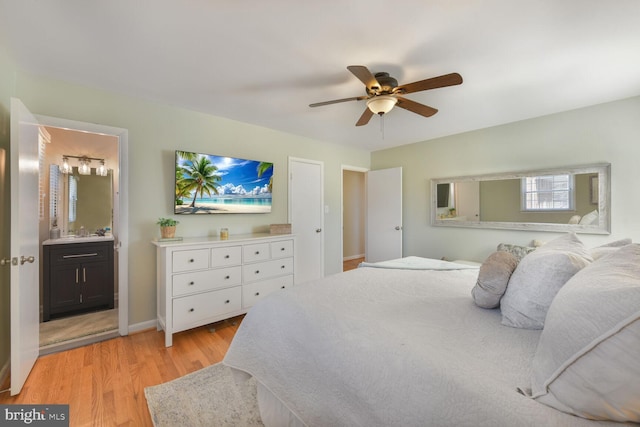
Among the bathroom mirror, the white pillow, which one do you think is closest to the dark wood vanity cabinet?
the bathroom mirror

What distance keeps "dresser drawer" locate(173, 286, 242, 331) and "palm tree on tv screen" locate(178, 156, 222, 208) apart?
1024 millimetres

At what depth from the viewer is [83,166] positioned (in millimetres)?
3664

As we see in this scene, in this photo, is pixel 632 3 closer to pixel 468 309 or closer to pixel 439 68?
pixel 439 68

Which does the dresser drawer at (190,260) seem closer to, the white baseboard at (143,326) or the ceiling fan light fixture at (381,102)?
the white baseboard at (143,326)

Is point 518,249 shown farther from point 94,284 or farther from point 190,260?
point 94,284

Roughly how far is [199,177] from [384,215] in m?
3.06

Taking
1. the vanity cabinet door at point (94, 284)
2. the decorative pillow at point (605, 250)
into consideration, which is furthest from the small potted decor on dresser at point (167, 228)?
the decorative pillow at point (605, 250)

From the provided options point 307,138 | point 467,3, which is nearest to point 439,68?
point 467,3

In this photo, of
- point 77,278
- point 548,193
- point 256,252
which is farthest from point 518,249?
point 77,278

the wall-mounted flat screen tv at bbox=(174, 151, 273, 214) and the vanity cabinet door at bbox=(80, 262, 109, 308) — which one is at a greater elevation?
the wall-mounted flat screen tv at bbox=(174, 151, 273, 214)

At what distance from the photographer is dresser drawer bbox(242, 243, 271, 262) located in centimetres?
292

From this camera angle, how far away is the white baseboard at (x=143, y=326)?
269cm

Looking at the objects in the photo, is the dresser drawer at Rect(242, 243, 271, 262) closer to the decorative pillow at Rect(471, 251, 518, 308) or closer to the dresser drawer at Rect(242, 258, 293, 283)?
the dresser drawer at Rect(242, 258, 293, 283)

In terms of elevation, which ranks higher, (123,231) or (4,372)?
(123,231)
